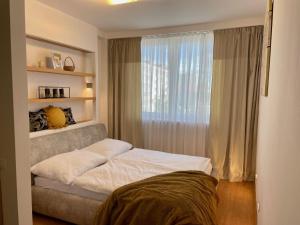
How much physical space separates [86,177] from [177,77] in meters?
2.29

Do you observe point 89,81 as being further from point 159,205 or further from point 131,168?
Answer: point 159,205

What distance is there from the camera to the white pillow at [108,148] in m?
3.34

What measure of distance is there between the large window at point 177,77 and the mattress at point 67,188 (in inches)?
82.6

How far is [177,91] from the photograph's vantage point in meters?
4.10

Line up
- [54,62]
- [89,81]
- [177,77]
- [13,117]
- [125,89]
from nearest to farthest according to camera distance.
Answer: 1. [13,117]
2. [54,62]
3. [177,77]
4. [89,81]
5. [125,89]

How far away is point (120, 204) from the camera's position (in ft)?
6.75

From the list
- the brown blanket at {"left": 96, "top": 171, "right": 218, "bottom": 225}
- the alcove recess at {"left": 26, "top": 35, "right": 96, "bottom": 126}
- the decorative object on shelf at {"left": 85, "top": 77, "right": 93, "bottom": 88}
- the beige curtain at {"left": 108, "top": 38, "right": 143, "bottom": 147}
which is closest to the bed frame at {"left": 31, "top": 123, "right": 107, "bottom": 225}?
the brown blanket at {"left": 96, "top": 171, "right": 218, "bottom": 225}

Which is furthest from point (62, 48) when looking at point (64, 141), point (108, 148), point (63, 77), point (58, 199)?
point (58, 199)

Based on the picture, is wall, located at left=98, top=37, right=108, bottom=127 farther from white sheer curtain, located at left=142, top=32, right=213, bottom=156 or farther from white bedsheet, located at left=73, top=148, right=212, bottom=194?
white bedsheet, located at left=73, top=148, right=212, bottom=194

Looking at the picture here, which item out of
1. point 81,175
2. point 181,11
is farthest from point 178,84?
point 81,175

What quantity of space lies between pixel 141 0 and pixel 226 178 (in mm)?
2996

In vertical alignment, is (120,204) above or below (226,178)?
above

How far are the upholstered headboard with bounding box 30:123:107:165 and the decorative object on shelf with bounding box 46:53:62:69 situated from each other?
945 millimetres

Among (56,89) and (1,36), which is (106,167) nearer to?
(56,89)
